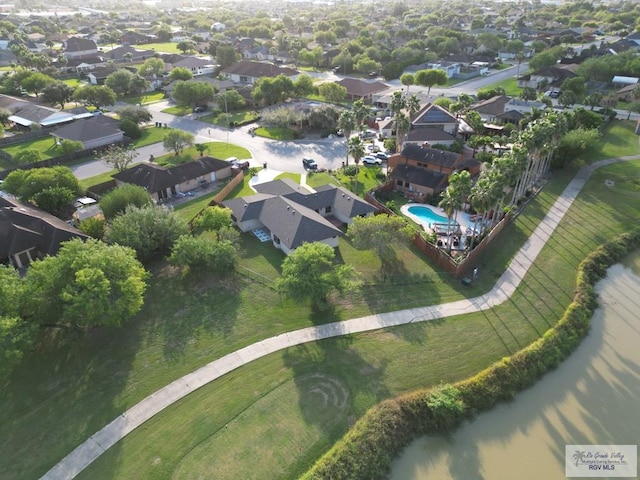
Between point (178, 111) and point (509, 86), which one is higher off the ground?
point (509, 86)

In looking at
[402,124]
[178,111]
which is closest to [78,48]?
[178,111]

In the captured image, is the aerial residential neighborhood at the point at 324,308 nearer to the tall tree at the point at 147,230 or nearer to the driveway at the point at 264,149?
the tall tree at the point at 147,230

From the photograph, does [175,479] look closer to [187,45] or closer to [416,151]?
[416,151]

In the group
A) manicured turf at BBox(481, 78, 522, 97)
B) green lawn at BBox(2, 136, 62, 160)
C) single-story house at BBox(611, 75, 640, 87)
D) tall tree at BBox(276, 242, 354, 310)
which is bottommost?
green lawn at BBox(2, 136, 62, 160)

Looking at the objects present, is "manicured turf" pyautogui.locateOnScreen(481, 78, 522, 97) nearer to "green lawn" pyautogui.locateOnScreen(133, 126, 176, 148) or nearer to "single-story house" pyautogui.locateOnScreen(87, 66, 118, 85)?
"green lawn" pyautogui.locateOnScreen(133, 126, 176, 148)

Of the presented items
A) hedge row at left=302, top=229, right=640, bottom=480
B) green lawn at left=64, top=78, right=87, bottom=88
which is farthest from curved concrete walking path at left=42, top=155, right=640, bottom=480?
green lawn at left=64, top=78, right=87, bottom=88

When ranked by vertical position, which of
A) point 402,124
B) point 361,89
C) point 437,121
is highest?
point 402,124
